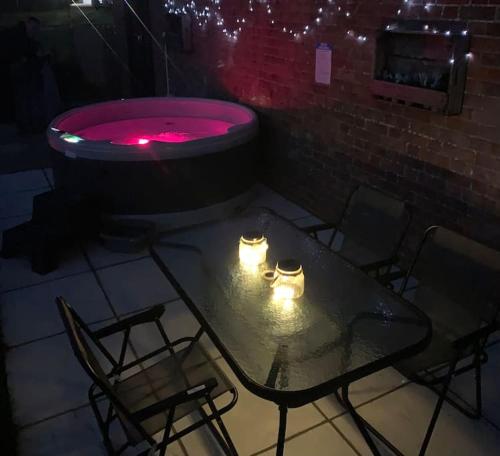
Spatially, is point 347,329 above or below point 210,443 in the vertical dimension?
above

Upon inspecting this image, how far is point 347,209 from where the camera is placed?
3.05 m

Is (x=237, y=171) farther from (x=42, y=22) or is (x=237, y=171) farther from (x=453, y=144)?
(x=42, y=22)

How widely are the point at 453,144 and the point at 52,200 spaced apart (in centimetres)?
301

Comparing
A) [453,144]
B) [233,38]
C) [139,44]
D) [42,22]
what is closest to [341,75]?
[453,144]

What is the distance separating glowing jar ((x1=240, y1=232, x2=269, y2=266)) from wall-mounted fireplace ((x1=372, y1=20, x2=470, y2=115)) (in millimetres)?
1405

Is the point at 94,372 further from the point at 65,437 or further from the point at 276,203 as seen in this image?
the point at 276,203

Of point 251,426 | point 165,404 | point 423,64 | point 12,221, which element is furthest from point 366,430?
point 12,221

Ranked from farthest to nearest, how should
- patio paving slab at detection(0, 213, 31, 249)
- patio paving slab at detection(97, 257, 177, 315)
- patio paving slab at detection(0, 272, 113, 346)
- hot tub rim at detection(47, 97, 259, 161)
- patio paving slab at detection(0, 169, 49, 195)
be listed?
patio paving slab at detection(0, 169, 49, 195)
patio paving slab at detection(0, 213, 31, 249)
hot tub rim at detection(47, 97, 259, 161)
patio paving slab at detection(97, 257, 177, 315)
patio paving slab at detection(0, 272, 113, 346)

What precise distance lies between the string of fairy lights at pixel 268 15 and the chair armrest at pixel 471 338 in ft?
5.07

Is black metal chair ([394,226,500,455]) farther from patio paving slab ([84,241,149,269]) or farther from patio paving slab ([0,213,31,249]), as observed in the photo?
patio paving slab ([0,213,31,249])

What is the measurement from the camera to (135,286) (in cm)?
363

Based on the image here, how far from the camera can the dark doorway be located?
7629 millimetres

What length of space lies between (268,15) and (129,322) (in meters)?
3.47

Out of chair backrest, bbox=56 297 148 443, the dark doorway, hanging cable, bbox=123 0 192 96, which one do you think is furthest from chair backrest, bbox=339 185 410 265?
the dark doorway
